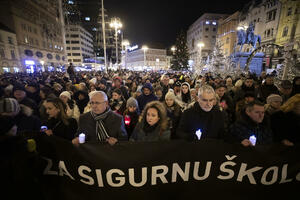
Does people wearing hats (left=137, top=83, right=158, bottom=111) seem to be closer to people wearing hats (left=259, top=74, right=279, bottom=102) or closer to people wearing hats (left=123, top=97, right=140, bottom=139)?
people wearing hats (left=123, top=97, right=140, bottom=139)

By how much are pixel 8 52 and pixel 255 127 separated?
48.4 m

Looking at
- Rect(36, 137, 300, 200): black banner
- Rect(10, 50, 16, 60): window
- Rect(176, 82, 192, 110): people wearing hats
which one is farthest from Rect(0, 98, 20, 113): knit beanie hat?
Rect(10, 50, 16, 60): window

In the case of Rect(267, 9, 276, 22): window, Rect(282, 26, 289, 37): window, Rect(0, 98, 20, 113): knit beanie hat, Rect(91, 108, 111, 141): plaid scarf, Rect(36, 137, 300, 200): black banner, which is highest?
Rect(267, 9, 276, 22): window

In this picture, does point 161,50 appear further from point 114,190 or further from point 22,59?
point 114,190

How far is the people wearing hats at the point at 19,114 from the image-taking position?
119 inches

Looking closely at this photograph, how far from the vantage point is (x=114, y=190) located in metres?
2.20

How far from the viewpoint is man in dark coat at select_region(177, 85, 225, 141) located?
272 centimetres

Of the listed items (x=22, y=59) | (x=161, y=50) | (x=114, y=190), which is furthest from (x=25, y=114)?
(x=161, y=50)

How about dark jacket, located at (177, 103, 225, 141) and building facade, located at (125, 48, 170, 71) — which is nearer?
dark jacket, located at (177, 103, 225, 141)

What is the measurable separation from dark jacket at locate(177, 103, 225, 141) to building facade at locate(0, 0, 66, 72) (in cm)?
5012

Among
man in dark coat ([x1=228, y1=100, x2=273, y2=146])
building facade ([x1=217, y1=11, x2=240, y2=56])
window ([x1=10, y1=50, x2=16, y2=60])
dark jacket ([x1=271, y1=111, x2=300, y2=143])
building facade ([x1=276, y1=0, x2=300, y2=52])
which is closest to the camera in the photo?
man in dark coat ([x1=228, y1=100, x2=273, y2=146])

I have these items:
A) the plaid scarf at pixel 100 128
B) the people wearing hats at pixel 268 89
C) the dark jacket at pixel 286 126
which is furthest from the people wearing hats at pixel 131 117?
the people wearing hats at pixel 268 89

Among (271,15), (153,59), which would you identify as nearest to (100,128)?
(271,15)

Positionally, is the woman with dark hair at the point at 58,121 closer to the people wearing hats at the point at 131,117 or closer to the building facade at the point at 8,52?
the people wearing hats at the point at 131,117
